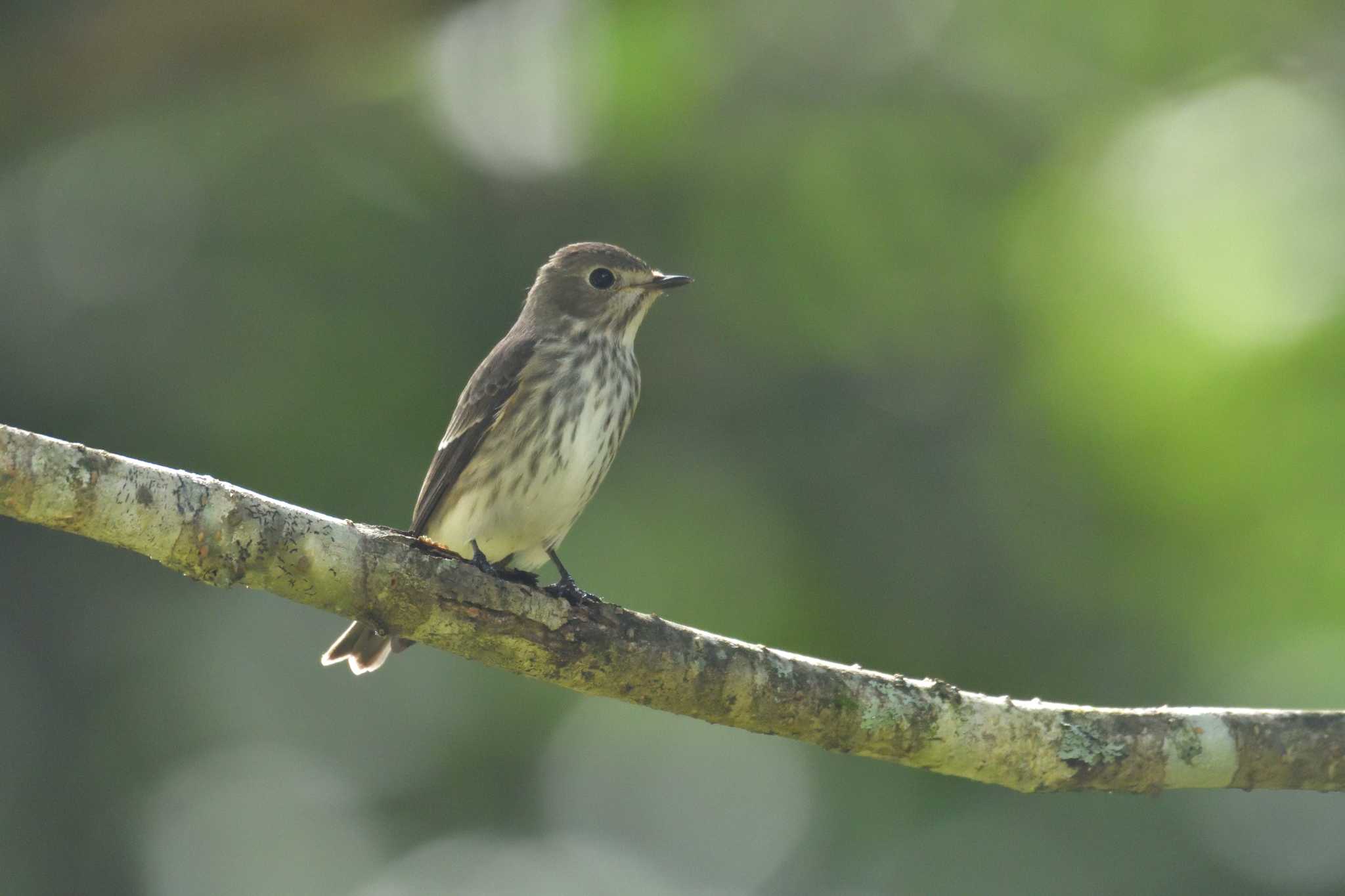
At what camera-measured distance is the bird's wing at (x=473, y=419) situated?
5.10m

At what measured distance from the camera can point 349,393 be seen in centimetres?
746

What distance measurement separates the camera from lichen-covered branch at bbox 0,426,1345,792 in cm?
358

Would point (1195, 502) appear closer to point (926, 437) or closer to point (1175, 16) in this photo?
point (926, 437)

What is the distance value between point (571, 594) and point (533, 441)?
2.80 ft

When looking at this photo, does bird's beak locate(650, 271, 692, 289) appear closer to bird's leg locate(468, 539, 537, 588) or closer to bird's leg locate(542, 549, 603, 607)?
bird's leg locate(542, 549, 603, 607)

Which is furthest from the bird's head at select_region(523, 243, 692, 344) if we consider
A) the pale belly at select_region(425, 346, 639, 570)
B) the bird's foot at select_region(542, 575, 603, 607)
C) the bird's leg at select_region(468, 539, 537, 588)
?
the bird's leg at select_region(468, 539, 537, 588)

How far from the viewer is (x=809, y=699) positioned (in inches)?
155

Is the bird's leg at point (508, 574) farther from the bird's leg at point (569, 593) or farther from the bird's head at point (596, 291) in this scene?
the bird's head at point (596, 291)

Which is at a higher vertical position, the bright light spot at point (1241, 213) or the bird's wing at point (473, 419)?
the bright light spot at point (1241, 213)

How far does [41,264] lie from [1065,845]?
18.4ft

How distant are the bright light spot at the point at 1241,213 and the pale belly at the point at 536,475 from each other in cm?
337

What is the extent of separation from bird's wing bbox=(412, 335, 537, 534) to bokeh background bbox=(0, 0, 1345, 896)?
2.03 meters

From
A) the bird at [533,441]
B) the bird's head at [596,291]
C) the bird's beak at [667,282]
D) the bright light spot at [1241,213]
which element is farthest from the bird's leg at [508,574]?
the bright light spot at [1241,213]

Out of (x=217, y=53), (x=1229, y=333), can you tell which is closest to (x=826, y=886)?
(x=1229, y=333)
